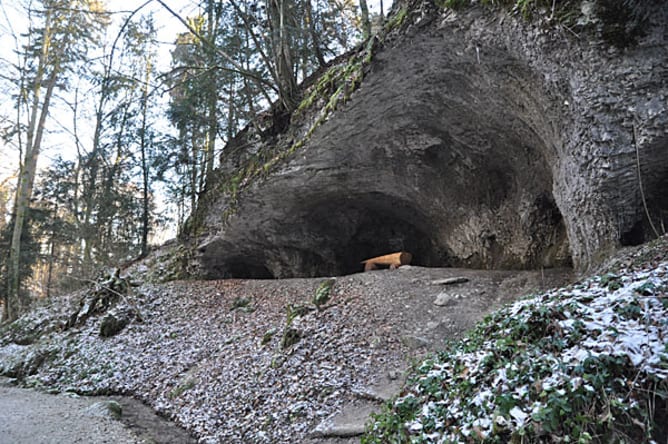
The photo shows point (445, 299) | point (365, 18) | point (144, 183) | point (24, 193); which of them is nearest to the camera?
point (445, 299)

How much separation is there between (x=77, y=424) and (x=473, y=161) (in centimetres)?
940

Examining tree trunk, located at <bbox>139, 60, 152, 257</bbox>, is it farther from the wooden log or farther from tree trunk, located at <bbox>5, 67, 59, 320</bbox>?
the wooden log

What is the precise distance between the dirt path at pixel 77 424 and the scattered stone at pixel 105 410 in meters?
0.02

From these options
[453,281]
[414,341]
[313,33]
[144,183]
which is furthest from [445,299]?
[144,183]

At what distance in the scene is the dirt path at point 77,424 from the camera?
556 cm

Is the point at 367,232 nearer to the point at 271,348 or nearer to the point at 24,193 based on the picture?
the point at 271,348

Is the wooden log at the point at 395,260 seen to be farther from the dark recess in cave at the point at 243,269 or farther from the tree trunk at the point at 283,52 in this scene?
the tree trunk at the point at 283,52

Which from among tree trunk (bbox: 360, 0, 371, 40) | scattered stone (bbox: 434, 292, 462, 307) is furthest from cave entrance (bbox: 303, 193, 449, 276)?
tree trunk (bbox: 360, 0, 371, 40)

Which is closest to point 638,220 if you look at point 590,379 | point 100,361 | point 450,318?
point 450,318

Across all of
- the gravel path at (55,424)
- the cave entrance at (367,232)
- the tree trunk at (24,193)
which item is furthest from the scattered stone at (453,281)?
the tree trunk at (24,193)

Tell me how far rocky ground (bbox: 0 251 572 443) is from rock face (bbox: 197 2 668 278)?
1.76 metres

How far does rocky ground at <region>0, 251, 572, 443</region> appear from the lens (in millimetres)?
5562

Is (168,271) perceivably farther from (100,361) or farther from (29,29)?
(29,29)

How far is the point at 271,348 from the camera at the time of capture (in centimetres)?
749
